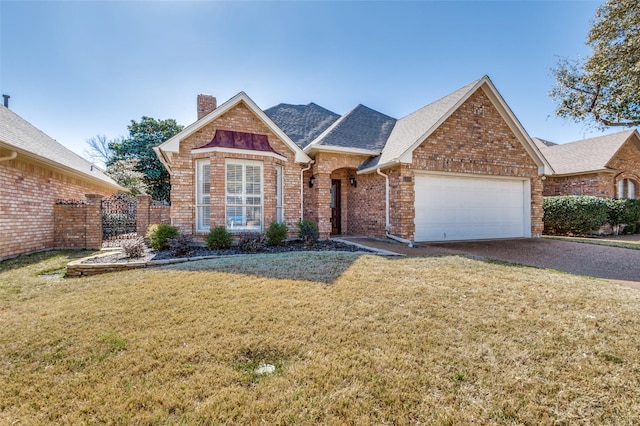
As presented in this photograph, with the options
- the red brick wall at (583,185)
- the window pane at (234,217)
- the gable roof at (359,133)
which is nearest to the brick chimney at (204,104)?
the gable roof at (359,133)

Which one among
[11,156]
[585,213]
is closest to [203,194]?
[11,156]

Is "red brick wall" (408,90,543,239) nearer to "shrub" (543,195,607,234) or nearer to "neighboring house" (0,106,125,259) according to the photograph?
"shrub" (543,195,607,234)

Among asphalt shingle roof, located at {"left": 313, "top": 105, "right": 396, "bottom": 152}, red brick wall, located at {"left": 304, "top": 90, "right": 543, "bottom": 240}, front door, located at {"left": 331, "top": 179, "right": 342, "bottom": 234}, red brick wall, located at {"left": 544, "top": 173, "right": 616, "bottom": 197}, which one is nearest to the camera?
red brick wall, located at {"left": 304, "top": 90, "right": 543, "bottom": 240}

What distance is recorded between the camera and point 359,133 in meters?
13.2

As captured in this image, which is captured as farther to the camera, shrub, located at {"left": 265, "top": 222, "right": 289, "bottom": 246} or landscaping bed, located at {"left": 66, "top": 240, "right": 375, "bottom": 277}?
shrub, located at {"left": 265, "top": 222, "right": 289, "bottom": 246}

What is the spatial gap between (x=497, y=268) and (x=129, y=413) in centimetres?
694

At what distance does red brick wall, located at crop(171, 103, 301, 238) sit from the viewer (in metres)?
9.43

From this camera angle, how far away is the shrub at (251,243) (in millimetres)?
8406

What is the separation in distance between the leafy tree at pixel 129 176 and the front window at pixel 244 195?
55.3 feet

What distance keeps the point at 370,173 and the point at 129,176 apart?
20.4 m

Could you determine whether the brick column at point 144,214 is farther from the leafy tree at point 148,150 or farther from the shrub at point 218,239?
the leafy tree at point 148,150

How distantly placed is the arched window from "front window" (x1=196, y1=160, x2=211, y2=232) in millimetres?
23272

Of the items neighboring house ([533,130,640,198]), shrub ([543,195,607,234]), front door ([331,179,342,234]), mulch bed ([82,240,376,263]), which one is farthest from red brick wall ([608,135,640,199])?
mulch bed ([82,240,376,263])

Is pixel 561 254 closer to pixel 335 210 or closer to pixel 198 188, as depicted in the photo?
pixel 335 210
